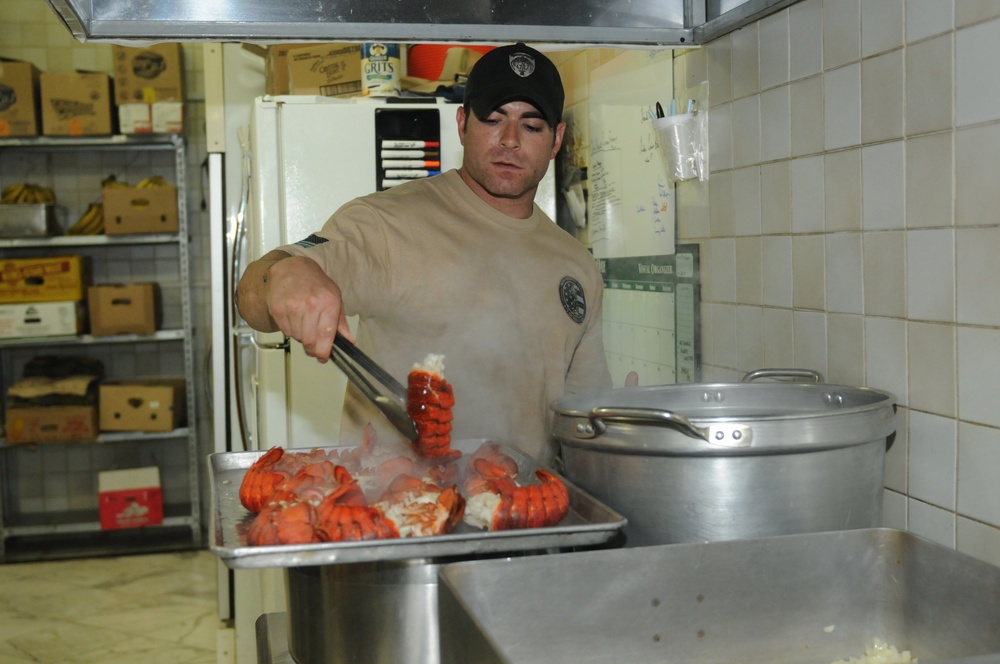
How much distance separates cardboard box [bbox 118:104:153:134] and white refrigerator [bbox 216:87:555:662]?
217 centimetres

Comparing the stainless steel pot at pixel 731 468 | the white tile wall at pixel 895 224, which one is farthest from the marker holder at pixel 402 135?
the stainless steel pot at pixel 731 468

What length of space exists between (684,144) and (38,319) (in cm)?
400

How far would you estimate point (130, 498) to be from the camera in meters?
5.27

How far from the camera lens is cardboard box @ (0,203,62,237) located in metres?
5.02

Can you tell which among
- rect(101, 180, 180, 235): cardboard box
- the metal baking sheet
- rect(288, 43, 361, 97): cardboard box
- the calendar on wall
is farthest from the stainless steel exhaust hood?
rect(101, 180, 180, 235): cardboard box

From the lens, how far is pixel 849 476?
1.33 meters

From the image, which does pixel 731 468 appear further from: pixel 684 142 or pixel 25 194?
pixel 25 194

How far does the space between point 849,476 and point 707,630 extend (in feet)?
1.00

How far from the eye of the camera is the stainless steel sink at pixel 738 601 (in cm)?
115

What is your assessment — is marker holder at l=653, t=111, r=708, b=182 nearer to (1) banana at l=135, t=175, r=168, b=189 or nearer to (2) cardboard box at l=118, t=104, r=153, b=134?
(2) cardboard box at l=118, t=104, r=153, b=134

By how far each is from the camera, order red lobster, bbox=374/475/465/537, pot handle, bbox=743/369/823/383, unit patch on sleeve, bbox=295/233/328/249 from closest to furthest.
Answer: red lobster, bbox=374/475/465/537
pot handle, bbox=743/369/823/383
unit patch on sleeve, bbox=295/233/328/249

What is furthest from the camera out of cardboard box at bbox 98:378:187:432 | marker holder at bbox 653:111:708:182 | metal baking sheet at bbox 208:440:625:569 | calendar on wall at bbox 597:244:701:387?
cardboard box at bbox 98:378:187:432

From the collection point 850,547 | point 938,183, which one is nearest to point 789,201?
point 938,183

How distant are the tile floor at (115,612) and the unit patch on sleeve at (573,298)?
2.41m
